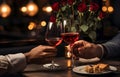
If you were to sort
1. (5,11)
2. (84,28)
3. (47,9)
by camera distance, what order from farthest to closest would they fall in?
(5,11) → (47,9) → (84,28)

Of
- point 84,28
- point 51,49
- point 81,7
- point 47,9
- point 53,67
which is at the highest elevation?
point 47,9

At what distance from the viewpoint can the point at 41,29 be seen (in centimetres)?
254

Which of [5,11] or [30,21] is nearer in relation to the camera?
[30,21]

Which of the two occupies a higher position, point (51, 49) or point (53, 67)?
point (51, 49)

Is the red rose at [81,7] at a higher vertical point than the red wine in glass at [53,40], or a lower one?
higher

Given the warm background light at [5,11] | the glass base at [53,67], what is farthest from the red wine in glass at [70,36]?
the warm background light at [5,11]

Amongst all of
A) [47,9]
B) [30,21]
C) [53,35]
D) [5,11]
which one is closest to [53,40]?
[53,35]

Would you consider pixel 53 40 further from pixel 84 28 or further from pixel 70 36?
pixel 84 28

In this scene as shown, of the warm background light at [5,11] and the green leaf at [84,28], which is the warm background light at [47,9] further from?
the green leaf at [84,28]

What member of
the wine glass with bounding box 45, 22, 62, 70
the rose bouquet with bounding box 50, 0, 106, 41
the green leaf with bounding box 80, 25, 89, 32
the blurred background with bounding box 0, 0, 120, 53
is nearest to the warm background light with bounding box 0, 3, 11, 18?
the blurred background with bounding box 0, 0, 120, 53

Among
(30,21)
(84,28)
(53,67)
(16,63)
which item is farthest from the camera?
(30,21)

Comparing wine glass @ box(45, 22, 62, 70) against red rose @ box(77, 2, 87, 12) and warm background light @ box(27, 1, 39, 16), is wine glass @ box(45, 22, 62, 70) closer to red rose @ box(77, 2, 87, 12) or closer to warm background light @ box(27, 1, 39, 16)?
red rose @ box(77, 2, 87, 12)

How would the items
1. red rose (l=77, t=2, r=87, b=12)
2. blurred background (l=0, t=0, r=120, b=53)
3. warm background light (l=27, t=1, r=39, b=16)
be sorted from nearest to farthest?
red rose (l=77, t=2, r=87, b=12), blurred background (l=0, t=0, r=120, b=53), warm background light (l=27, t=1, r=39, b=16)

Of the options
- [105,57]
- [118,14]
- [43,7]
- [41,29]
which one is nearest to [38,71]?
[105,57]
